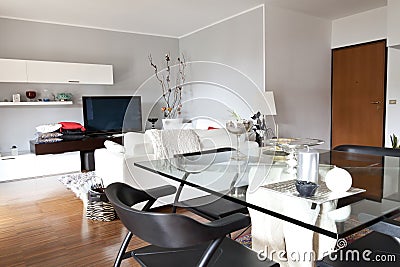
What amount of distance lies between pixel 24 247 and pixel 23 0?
3.30 metres

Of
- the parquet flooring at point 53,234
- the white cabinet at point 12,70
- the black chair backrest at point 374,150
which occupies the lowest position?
the parquet flooring at point 53,234

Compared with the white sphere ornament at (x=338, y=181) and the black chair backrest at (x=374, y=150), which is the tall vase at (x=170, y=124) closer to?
the black chair backrest at (x=374, y=150)

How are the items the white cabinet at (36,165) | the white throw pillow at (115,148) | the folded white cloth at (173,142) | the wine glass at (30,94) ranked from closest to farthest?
the folded white cloth at (173,142)
the white throw pillow at (115,148)
the white cabinet at (36,165)
the wine glass at (30,94)

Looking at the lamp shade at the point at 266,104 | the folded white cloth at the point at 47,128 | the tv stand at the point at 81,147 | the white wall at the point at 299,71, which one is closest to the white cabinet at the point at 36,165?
the tv stand at the point at 81,147

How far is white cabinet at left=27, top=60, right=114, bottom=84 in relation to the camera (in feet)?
15.6

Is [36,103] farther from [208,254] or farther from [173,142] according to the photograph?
[208,254]

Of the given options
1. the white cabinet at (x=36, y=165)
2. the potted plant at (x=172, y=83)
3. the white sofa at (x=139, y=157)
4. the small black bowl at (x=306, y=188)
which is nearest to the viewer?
the small black bowl at (x=306, y=188)

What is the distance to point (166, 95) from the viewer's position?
642 cm

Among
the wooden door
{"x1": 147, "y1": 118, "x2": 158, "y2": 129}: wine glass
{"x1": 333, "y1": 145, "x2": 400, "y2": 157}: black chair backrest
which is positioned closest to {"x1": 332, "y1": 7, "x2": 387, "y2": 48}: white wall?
the wooden door

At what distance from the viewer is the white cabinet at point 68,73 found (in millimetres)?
4763

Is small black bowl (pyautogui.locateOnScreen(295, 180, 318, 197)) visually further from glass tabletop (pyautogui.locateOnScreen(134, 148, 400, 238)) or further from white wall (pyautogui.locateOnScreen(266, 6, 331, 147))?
white wall (pyautogui.locateOnScreen(266, 6, 331, 147))

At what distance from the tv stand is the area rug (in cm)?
47

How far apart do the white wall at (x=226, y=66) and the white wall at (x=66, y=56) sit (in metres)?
0.79

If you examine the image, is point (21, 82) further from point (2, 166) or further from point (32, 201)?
point (32, 201)
